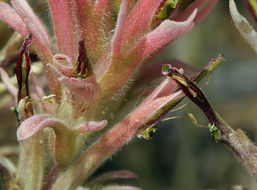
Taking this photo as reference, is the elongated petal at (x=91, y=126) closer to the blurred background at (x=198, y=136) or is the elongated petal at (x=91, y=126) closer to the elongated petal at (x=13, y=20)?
the elongated petal at (x=13, y=20)

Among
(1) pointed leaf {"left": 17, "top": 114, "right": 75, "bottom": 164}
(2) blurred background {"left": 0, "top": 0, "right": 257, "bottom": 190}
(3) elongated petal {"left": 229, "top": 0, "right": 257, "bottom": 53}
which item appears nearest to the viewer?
(1) pointed leaf {"left": 17, "top": 114, "right": 75, "bottom": 164}

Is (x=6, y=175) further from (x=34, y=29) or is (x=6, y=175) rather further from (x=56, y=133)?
(x=34, y=29)

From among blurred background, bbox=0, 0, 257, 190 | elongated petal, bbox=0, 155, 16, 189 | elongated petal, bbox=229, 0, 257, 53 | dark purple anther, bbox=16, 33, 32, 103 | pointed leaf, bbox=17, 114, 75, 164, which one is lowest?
blurred background, bbox=0, 0, 257, 190

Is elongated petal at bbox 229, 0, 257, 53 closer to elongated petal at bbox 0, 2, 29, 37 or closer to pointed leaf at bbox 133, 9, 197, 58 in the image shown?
pointed leaf at bbox 133, 9, 197, 58

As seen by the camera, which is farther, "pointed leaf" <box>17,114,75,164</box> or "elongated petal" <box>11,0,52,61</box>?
"elongated petal" <box>11,0,52,61</box>

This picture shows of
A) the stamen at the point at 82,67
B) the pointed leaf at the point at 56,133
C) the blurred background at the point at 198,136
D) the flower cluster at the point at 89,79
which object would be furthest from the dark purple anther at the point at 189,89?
the blurred background at the point at 198,136

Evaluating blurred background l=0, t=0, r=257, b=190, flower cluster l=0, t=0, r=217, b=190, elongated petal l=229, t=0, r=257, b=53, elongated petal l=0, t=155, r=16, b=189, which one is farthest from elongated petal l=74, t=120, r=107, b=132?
blurred background l=0, t=0, r=257, b=190
